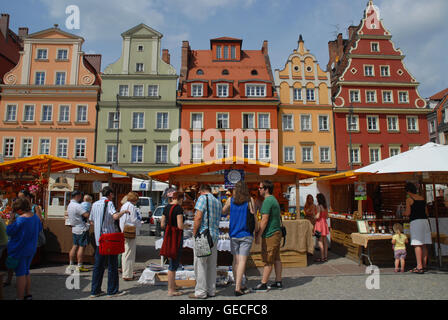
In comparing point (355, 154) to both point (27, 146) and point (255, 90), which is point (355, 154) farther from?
point (27, 146)

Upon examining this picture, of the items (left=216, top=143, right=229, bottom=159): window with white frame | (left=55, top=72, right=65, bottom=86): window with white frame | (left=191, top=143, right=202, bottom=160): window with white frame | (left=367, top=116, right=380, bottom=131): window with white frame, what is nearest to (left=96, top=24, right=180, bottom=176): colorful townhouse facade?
(left=191, top=143, right=202, bottom=160): window with white frame

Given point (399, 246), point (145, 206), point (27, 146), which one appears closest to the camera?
point (399, 246)

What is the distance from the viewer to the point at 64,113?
25.4 m

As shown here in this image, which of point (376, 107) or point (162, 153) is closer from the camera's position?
point (162, 153)

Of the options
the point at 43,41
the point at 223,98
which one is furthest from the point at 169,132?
the point at 43,41

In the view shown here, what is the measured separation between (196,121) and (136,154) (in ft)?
17.9

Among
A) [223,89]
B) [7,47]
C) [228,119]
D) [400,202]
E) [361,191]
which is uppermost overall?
[7,47]

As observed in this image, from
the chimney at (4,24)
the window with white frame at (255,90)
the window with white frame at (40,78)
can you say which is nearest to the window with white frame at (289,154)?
the window with white frame at (255,90)

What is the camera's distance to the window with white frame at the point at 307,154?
25.7m

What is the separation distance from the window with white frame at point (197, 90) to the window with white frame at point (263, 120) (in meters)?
5.26

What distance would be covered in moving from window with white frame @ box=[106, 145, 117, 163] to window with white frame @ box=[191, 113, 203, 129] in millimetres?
6393

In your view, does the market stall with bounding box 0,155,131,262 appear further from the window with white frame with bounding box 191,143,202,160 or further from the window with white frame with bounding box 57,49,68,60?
the window with white frame with bounding box 57,49,68,60

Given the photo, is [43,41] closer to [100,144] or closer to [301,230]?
[100,144]

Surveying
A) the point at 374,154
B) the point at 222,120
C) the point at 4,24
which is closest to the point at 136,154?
the point at 222,120
